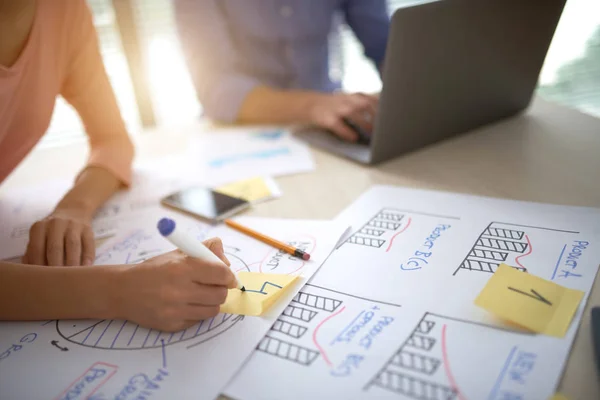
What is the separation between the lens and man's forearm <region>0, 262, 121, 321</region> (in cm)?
52

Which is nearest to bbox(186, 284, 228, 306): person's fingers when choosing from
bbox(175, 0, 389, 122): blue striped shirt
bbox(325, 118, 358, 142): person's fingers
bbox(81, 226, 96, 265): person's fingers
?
bbox(81, 226, 96, 265): person's fingers

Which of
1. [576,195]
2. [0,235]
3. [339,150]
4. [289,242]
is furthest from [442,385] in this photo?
[0,235]

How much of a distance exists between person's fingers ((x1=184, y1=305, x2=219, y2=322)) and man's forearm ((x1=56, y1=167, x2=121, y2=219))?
33 centimetres

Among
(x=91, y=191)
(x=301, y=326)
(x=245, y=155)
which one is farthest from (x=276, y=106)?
(x=301, y=326)

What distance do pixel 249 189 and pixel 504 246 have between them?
0.40 m

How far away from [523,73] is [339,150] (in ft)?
1.19

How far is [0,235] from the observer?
0.72 m

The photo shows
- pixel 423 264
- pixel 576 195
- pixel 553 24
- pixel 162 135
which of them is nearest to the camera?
pixel 423 264

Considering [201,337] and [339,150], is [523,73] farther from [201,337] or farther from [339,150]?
[201,337]

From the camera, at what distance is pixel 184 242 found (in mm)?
478

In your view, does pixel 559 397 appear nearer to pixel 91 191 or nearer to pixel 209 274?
pixel 209 274

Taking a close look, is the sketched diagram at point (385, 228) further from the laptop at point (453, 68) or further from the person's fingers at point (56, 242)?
the person's fingers at point (56, 242)

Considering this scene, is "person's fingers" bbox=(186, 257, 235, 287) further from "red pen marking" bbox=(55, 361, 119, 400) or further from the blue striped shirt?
the blue striped shirt

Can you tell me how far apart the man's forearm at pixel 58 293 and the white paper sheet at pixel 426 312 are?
182 millimetres
